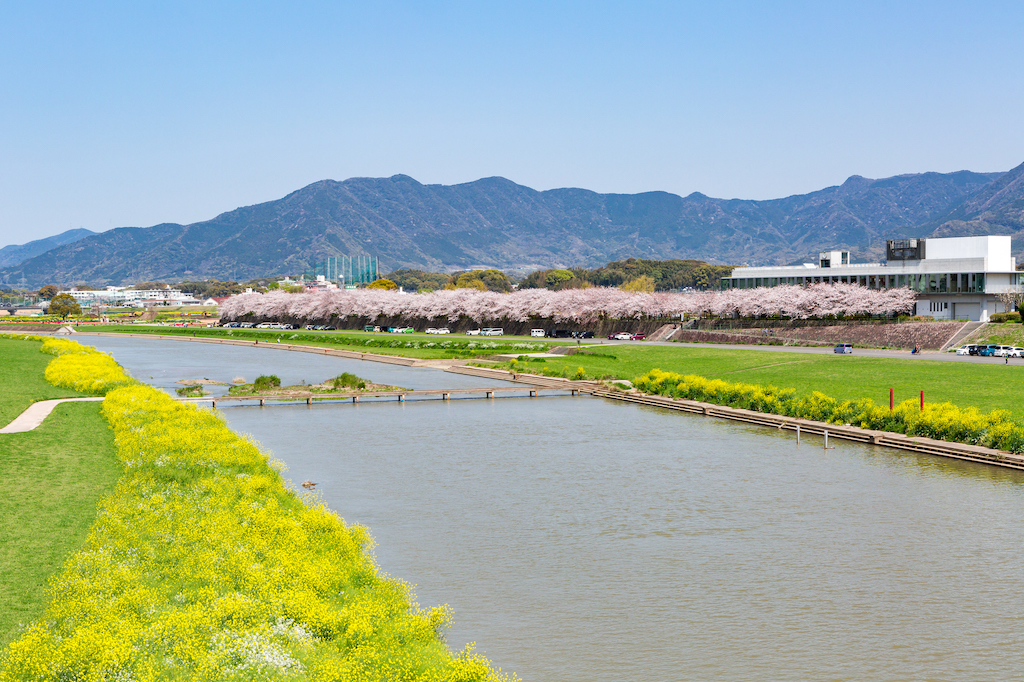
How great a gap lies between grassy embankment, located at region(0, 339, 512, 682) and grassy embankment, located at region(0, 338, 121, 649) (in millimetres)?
585

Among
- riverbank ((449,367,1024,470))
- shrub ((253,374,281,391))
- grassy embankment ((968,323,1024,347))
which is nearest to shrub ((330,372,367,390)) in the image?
shrub ((253,374,281,391))

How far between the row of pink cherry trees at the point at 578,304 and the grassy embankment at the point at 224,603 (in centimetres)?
9495

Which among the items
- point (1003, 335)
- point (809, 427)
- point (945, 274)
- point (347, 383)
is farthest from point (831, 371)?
point (945, 274)

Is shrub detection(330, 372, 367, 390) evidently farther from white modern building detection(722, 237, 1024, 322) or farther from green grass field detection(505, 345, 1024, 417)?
white modern building detection(722, 237, 1024, 322)

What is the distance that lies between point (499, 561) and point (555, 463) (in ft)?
48.5

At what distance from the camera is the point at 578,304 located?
447ft

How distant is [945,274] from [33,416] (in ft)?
334

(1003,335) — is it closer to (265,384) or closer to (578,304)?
(578,304)

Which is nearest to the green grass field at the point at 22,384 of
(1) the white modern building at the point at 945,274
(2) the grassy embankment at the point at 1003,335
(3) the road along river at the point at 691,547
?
(3) the road along river at the point at 691,547

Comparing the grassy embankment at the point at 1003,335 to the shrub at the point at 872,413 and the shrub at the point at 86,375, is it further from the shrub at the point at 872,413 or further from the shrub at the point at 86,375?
the shrub at the point at 86,375

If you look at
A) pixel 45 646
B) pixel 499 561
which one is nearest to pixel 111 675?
pixel 45 646

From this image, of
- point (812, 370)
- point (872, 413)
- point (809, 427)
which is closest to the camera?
point (872, 413)

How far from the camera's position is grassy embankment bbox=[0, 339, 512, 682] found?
13.1 metres

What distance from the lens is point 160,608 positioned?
602 inches
